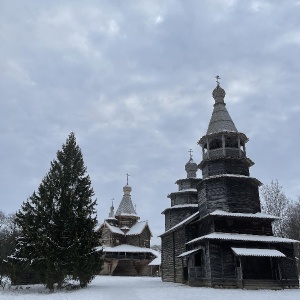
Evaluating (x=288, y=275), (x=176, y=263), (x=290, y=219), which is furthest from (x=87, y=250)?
(x=290, y=219)

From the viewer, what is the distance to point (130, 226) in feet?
184

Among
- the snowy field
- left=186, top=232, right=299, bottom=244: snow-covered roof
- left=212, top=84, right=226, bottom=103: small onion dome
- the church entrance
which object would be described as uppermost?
left=212, top=84, right=226, bottom=103: small onion dome

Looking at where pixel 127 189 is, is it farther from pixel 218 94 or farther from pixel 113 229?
pixel 218 94

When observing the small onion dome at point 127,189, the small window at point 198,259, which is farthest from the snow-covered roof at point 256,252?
the small onion dome at point 127,189

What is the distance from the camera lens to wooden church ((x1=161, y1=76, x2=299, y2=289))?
2416cm

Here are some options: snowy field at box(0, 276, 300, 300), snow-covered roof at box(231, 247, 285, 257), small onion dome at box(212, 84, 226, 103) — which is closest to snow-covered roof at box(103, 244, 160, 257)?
small onion dome at box(212, 84, 226, 103)

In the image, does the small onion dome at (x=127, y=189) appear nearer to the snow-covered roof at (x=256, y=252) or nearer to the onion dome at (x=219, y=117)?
the onion dome at (x=219, y=117)

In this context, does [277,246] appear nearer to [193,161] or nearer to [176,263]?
[176,263]

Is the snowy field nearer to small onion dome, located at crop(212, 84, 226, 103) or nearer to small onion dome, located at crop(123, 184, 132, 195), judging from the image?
small onion dome, located at crop(212, 84, 226, 103)

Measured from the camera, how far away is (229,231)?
2553 centimetres

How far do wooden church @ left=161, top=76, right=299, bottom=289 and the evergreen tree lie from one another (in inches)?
348

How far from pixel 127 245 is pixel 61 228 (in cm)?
3269

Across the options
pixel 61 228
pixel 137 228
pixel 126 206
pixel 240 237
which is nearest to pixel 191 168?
pixel 137 228

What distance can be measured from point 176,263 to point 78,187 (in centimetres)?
1497
